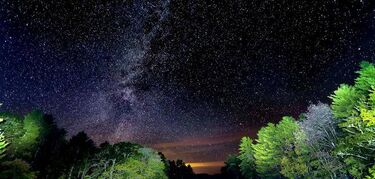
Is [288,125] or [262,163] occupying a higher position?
[288,125]

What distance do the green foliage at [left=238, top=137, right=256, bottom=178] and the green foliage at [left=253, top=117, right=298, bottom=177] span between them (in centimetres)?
1299

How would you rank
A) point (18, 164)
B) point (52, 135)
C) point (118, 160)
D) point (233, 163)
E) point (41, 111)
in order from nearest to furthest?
point (18, 164) < point (118, 160) < point (41, 111) < point (52, 135) < point (233, 163)

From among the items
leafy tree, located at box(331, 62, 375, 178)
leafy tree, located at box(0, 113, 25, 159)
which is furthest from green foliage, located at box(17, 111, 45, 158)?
leafy tree, located at box(331, 62, 375, 178)

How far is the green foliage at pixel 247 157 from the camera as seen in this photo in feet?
242

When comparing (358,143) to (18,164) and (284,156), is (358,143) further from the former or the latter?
(18,164)

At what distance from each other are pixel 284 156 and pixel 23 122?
3947 cm

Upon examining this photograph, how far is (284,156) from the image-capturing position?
48.0m

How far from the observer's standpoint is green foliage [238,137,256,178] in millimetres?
73812

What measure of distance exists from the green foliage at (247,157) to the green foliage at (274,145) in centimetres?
1299

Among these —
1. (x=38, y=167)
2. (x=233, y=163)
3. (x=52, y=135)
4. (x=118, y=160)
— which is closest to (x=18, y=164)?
(x=118, y=160)

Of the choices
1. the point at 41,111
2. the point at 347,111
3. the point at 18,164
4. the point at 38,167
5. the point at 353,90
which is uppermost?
the point at 41,111

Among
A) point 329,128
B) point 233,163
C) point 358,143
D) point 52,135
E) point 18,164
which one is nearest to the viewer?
point 358,143

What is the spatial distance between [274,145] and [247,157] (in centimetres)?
2336

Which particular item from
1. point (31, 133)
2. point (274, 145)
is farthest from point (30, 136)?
point (274, 145)
